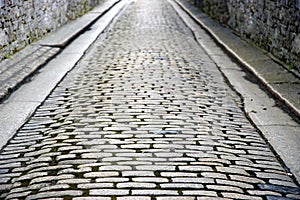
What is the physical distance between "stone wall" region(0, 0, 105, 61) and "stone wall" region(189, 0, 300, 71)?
4.82 meters

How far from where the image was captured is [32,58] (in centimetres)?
1043

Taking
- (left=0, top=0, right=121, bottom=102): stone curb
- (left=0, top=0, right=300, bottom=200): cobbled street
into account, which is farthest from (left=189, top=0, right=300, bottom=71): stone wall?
(left=0, top=0, right=121, bottom=102): stone curb

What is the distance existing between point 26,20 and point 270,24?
510cm

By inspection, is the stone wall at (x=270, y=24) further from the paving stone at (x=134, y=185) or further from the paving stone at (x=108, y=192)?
the paving stone at (x=108, y=192)

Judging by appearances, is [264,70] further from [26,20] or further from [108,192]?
[108,192]

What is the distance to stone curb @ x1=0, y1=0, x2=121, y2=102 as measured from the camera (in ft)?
27.4

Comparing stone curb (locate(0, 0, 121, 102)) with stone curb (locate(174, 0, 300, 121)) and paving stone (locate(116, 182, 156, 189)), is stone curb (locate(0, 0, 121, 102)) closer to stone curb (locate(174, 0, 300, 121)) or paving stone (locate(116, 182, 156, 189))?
paving stone (locate(116, 182, 156, 189))

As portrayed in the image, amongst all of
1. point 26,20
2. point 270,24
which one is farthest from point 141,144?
point 26,20

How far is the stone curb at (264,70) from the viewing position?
24.5 ft

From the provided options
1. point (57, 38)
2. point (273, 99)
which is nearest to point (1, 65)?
point (57, 38)

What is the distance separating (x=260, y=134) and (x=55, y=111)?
8.66 ft

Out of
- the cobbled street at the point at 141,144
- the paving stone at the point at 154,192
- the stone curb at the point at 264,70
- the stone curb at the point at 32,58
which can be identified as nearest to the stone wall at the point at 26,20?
the stone curb at the point at 32,58

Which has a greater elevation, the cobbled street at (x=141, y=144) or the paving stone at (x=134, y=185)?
the paving stone at (x=134, y=185)

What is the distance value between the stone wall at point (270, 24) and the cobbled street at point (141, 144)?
137cm
